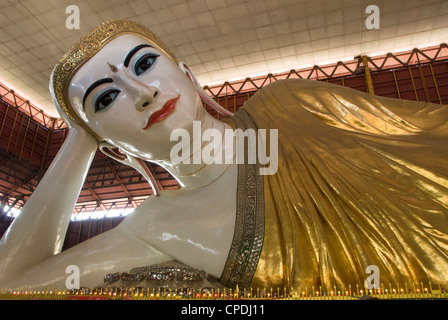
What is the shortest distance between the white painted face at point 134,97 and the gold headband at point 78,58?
0.13 feet

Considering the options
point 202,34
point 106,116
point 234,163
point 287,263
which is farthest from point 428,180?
point 202,34

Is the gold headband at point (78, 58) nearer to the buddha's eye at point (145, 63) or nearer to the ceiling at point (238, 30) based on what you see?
the buddha's eye at point (145, 63)

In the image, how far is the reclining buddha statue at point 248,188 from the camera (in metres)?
1.32

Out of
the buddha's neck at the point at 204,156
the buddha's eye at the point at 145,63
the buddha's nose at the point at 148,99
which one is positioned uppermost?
the buddha's eye at the point at 145,63

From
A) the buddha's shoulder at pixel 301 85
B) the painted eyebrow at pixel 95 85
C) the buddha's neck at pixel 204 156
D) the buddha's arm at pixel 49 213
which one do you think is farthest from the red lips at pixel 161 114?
the buddha's shoulder at pixel 301 85

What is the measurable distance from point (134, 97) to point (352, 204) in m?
1.16

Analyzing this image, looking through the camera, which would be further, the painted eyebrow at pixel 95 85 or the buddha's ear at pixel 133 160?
the buddha's ear at pixel 133 160

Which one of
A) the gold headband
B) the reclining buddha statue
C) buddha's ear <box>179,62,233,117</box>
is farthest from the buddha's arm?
buddha's ear <box>179,62,233,117</box>

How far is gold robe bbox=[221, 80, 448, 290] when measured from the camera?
1255 mm

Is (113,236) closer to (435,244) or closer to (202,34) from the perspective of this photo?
(435,244)

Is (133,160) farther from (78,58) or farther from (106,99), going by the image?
(78,58)

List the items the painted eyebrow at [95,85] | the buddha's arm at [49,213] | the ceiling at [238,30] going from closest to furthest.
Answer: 1. the buddha's arm at [49,213]
2. the painted eyebrow at [95,85]
3. the ceiling at [238,30]

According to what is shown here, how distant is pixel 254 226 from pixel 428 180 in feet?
2.52

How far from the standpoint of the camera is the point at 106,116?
1737 millimetres
